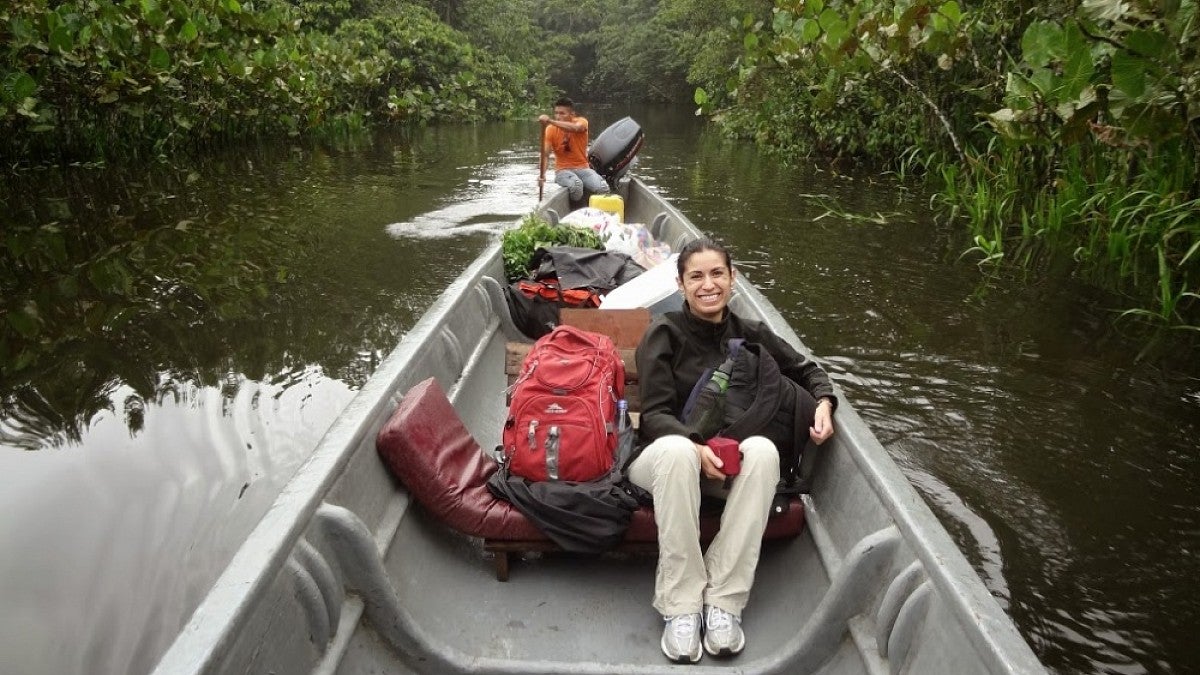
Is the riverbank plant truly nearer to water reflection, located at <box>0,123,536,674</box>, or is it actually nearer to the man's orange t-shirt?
the man's orange t-shirt

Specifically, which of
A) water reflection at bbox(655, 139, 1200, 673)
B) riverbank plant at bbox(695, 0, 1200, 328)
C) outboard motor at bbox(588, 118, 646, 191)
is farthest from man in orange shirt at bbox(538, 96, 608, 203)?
riverbank plant at bbox(695, 0, 1200, 328)

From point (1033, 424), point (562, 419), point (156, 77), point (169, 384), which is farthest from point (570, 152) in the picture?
point (562, 419)

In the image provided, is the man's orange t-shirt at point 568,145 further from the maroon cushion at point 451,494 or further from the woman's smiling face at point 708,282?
the maroon cushion at point 451,494

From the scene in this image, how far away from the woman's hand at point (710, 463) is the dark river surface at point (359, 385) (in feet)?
4.25

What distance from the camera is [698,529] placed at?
2.38m

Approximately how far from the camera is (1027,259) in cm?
691

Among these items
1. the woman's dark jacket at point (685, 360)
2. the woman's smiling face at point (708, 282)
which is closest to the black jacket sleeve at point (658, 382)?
the woman's dark jacket at point (685, 360)

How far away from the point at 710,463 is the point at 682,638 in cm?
48

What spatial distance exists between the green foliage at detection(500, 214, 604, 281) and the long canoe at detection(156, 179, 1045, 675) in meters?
1.84

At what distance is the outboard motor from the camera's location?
28.8ft

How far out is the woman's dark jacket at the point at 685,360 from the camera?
262 centimetres

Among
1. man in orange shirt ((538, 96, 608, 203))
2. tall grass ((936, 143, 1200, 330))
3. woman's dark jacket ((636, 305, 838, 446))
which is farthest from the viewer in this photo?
man in orange shirt ((538, 96, 608, 203))

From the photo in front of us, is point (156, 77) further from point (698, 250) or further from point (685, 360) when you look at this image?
point (685, 360)

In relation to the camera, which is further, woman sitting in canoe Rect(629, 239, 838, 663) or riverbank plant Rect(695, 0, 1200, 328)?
riverbank plant Rect(695, 0, 1200, 328)
